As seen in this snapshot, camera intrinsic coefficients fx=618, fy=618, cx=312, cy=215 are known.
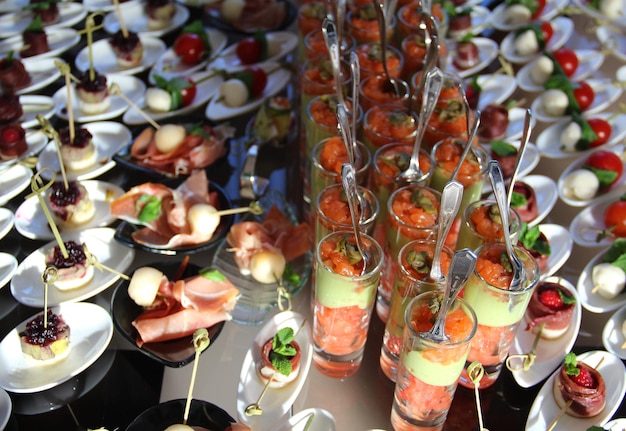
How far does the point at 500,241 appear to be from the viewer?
1.39m

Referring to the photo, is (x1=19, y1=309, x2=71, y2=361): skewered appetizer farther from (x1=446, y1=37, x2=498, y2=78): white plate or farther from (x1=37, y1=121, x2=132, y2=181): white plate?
(x1=446, y1=37, x2=498, y2=78): white plate

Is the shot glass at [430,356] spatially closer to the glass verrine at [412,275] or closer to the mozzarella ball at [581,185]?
the glass verrine at [412,275]

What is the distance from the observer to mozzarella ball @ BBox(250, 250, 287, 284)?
167cm

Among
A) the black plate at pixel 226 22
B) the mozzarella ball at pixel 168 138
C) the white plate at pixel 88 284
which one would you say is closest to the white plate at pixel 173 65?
the black plate at pixel 226 22

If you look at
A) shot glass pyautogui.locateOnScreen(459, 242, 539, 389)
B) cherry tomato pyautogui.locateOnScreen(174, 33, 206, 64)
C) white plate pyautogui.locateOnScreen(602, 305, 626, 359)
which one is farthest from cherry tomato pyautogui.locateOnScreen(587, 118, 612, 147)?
cherry tomato pyautogui.locateOnScreen(174, 33, 206, 64)

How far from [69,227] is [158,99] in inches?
24.4

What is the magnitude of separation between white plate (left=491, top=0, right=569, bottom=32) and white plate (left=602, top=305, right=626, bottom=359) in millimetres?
1565

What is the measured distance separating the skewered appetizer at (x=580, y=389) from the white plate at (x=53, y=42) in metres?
2.23

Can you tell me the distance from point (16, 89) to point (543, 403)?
83.6 inches

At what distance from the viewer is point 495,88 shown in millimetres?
2459

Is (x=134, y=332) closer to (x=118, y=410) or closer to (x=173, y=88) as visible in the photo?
(x=118, y=410)

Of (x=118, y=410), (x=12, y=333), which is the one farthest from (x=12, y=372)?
(x=118, y=410)

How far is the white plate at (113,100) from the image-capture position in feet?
7.43

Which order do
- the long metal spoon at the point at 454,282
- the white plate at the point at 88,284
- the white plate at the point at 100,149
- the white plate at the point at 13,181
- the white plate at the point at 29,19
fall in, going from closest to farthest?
the long metal spoon at the point at 454,282 < the white plate at the point at 88,284 < the white plate at the point at 13,181 < the white plate at the point at 100,149 < the white plate at the point at 29,19
